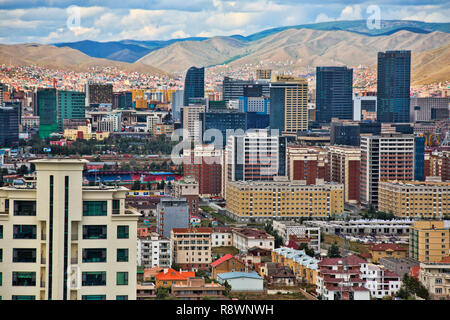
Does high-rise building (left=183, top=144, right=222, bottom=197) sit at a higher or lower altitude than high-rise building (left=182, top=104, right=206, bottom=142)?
lower

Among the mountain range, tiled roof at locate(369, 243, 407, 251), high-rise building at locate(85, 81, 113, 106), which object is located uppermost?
the mountain range

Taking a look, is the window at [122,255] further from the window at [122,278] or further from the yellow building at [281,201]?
the yellow building at [281,201]

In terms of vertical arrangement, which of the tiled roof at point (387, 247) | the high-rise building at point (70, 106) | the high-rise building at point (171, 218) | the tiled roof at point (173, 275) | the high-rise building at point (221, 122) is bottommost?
the tiled roof at point (387, 247)

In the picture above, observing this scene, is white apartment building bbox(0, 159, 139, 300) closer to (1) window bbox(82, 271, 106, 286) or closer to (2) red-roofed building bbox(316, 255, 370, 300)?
(1) window bbox(82, 271, 106, 286)

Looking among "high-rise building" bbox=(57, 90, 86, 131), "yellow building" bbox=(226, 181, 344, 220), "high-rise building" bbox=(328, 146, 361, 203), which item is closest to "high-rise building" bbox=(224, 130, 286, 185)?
"high-rise building" bbox=(328, 146, 361, 203)

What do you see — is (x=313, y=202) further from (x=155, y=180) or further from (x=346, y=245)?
(x=155, y=180)

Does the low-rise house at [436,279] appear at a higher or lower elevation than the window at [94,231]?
lower

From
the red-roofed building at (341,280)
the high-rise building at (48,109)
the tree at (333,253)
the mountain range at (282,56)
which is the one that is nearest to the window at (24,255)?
the red-roofed building at (341,280)

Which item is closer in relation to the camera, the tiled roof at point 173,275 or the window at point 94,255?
the window at point 94,255
